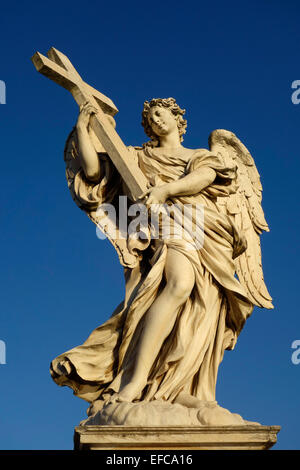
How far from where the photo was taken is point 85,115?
7422 mm

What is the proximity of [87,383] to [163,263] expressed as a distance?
50.5 inches

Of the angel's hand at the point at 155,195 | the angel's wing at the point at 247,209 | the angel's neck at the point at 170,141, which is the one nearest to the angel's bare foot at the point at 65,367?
Answer: the angel's hand at the point at 155,195

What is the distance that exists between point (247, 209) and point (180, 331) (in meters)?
2.11

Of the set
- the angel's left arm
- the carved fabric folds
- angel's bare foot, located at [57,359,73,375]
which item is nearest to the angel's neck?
the angel's left arm

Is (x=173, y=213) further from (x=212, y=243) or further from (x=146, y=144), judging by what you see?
(x=146, y=144)

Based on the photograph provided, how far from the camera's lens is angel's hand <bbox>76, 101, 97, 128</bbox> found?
740 cm

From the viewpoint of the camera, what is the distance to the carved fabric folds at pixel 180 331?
6.54m

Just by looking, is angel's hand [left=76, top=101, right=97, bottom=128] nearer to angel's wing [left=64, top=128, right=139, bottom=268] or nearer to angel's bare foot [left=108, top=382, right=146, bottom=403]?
angel's wing [left=64, top=128, right=139, bottom=268]

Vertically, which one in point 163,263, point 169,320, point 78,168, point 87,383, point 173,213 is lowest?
point 87,383

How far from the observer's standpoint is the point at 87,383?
6621mm

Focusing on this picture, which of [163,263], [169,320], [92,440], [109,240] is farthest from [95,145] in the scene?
[92,440]

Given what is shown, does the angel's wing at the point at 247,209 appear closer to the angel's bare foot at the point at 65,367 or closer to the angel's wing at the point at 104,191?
the angel's wing at the point at 104,191

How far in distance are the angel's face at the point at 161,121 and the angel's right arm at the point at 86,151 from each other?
667 mm
